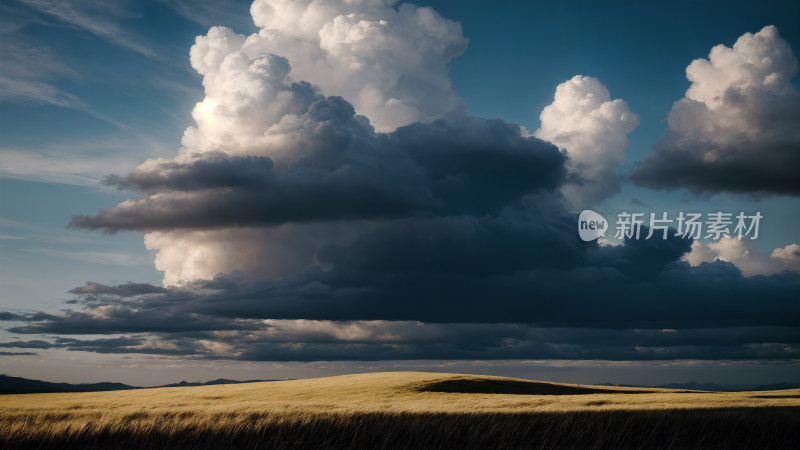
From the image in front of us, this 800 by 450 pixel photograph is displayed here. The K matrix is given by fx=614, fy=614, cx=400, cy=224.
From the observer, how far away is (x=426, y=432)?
1249 inches

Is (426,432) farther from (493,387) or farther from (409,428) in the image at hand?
(493,387)

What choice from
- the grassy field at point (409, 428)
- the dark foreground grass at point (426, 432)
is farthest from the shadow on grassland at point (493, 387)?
the dark foreground grass at point (426, 432)

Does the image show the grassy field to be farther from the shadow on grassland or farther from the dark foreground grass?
the shadow on grassland

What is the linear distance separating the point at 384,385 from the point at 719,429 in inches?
1460

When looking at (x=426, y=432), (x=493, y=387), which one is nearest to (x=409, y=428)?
(x=426, y=432)

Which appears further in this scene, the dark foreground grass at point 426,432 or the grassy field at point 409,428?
the grassy field at point 409,428

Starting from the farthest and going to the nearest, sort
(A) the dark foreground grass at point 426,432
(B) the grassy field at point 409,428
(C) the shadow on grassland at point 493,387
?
(C) the shadow on grassland at point 493,387
(B) the grassy field at point 409,428
(A) the dark foreground grass at point 426,432

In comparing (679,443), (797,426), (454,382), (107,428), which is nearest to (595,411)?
(679,443)

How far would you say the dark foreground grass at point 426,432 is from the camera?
30.5 m

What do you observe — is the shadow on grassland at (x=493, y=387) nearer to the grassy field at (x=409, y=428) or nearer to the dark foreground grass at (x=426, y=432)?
the grassy field at (x=409, y=428)

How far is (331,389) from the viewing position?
2530 inches

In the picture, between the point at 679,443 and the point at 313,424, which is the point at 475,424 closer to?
the point at 313,424

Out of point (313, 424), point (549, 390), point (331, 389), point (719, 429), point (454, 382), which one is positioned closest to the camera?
point (313, 424)

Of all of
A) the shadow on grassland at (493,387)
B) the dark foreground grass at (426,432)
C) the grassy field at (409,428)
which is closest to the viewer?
the dark foreground grass at (426,432)
